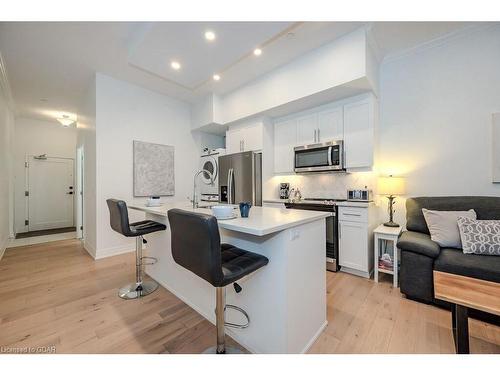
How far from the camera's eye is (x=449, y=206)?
91.6 inches

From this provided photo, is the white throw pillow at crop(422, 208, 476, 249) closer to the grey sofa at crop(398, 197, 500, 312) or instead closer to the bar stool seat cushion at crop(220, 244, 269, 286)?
the grey sofa at crop(398, 197, 500, 312)

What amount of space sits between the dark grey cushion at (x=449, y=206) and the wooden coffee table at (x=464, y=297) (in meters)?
1.20

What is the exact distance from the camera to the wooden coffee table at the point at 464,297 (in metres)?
1.15

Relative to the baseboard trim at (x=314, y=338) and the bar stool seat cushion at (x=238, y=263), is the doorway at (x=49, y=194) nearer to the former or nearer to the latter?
the bar stool seat cushion at (x=238, y=263)

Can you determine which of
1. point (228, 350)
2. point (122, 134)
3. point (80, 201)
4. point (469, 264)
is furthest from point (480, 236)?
point (80, 201)

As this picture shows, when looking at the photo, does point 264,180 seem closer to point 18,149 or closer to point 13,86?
point 13,86

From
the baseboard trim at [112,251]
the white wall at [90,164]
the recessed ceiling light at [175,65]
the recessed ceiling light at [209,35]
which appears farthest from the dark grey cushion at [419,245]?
the white wall at [90,164]

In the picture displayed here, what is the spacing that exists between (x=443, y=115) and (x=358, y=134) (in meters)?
0.98

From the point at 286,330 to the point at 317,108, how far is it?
2979mm

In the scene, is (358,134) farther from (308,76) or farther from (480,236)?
(480,236)

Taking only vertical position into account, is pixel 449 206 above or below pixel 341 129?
below

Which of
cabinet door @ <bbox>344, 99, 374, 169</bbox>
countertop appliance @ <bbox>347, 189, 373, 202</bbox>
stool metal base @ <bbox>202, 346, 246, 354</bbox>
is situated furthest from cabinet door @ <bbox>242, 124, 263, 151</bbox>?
stool metal base @ <bbox>202, 346, 246, 354</bbox>

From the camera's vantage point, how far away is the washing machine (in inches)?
173
